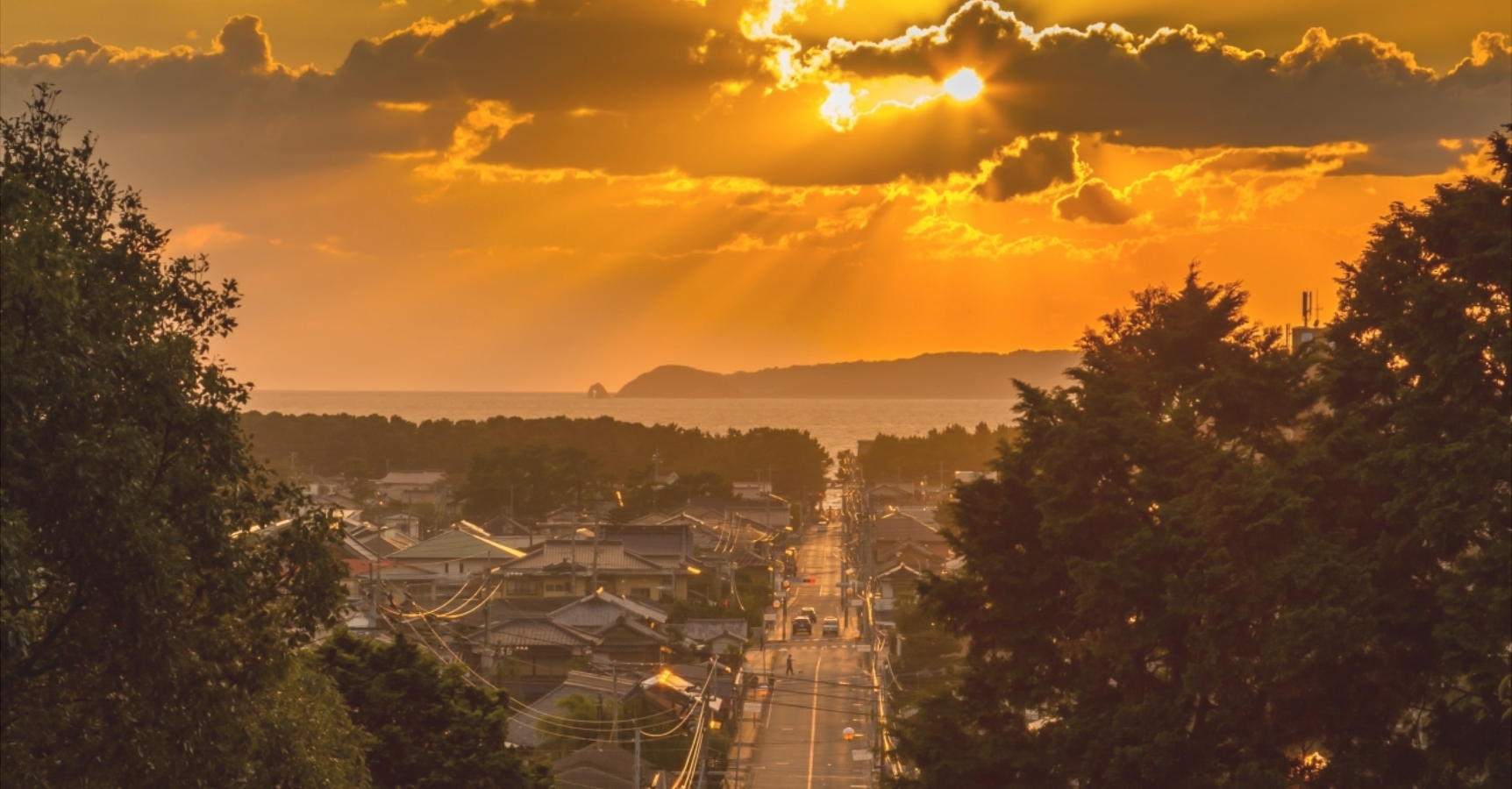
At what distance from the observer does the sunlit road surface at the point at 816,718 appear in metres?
25.9

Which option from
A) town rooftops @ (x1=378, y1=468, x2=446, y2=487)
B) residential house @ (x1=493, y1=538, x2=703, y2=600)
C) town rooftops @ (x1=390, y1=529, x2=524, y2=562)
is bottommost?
residential house @ (x1=493, y1=538, x2=703, y2=600)

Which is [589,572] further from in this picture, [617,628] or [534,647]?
[534,647]

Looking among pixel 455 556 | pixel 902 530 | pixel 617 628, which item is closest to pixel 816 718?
pixel 617 628

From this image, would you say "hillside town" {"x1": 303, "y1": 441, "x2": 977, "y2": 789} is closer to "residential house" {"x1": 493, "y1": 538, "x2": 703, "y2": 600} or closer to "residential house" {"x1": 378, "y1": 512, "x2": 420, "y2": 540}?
"residential house" {"x1": 493, "y1": 538, "x2": 703, "y2": 600}

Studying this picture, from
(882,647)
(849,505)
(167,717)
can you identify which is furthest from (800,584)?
(167,717)

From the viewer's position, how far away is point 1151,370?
52.9 feet

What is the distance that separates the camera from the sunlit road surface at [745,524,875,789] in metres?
25.9

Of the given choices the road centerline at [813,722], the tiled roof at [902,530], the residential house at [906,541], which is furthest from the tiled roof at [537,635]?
the tiled roof at [902,530]

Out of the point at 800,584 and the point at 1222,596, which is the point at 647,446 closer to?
the point at 800,584

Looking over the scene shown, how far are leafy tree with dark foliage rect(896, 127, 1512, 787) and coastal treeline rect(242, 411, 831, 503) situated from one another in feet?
227

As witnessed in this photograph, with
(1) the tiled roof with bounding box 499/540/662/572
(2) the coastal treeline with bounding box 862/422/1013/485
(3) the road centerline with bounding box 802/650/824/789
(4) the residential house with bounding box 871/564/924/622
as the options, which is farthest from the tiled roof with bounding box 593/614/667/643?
(2) the coastal treeline with bounding box 862/422/1013/485

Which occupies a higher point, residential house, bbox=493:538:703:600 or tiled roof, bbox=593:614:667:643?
residential house, bbox=493:538:703:600

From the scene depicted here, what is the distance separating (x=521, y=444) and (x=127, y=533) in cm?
7847

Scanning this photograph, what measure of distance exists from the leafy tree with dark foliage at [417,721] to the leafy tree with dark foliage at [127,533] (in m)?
3.33
